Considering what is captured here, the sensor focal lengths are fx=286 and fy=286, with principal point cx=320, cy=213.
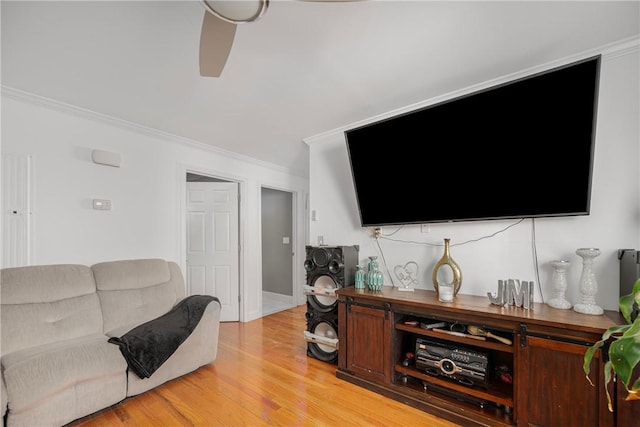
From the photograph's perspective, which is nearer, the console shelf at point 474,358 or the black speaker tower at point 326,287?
the console shelf at point 474,358

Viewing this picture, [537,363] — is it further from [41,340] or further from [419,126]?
[41,340]

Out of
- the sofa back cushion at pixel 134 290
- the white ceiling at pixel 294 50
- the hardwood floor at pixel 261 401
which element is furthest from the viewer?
the sofa back cushion at pixel 134 290

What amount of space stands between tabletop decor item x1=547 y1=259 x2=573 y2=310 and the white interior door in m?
3.50

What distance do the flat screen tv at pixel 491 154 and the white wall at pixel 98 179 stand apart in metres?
2.16

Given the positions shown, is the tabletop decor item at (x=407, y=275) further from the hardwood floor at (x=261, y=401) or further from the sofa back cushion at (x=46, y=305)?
the sofa back cushion at (x=46, y=305)

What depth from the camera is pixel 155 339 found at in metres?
2.18

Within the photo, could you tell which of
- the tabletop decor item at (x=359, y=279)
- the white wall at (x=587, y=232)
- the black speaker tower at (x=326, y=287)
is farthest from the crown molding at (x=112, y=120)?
the tabletop decor item at (x=359, y=279)

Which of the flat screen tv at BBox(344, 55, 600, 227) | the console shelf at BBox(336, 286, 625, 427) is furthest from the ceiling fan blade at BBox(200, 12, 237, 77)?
the console shelf at BBox(336, 286, 625, 427)

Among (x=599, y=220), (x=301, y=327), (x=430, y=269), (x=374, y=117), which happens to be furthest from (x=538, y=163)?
(x=301, y=327)

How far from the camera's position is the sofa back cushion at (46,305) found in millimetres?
1967

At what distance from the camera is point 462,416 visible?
1.86m

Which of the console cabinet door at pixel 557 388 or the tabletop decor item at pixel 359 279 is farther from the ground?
the tabletop decor item at pixel 359 279

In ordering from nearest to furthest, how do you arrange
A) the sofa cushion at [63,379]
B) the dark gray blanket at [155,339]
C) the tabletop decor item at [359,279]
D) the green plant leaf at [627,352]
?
the green plant leaf at [627,352]
the sofa cushion at [63,379]
the dark gray blanket at [155,339]
the tabletop decor item at [359,279]

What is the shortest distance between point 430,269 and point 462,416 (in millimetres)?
1061
